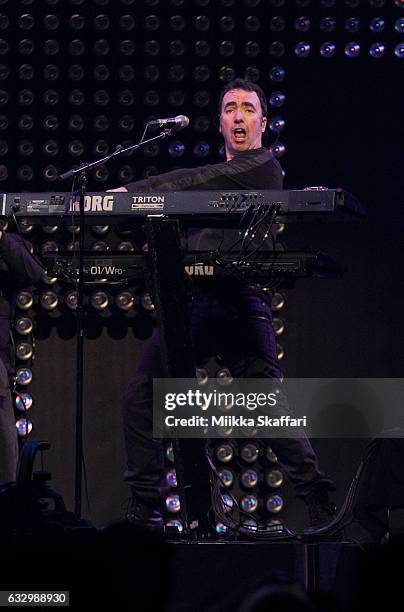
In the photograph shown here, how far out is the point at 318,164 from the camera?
6.08m

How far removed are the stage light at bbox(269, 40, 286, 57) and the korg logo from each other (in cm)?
238

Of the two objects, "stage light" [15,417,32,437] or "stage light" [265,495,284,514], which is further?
"stage light" [15,417,32,437]

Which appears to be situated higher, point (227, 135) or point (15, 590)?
point (227, 135)

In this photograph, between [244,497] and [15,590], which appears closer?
[15,590]

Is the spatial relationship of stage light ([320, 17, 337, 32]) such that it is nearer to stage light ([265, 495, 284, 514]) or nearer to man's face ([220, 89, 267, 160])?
man's face ([220, 89, 267, 160])

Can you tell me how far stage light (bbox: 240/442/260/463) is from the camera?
5980mm

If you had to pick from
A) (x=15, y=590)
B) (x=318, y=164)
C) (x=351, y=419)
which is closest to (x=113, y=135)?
(x=318, y=164)

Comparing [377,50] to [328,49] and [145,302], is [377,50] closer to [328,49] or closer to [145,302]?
[328,49]

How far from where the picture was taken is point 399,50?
19.8ft

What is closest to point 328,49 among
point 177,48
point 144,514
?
point 177,48

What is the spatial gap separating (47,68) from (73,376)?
186cm

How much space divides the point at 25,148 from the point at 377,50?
2.15m

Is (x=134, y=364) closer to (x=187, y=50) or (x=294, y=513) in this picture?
(x=294, y=513)

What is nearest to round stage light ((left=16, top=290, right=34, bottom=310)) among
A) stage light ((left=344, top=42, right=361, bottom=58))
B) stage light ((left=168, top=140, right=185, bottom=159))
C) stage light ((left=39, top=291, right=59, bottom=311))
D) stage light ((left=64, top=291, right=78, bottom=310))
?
stage light ((left=39, top=291, right=59, bottom=311))
